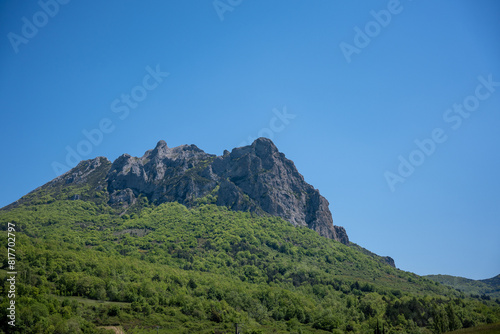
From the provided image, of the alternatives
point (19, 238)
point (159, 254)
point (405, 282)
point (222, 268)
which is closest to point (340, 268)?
point (405, 282)

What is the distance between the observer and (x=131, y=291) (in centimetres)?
11325

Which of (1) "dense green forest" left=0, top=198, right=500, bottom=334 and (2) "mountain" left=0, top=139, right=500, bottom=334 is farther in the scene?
(1) "dense green forest" left=0, top=198, right=500, bottom=334

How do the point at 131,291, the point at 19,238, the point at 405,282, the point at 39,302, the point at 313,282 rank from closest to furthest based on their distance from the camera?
the point at 39,302 < the point at 131,291 < the point at 19,238 < the point at 313,282 < the point at 405,282

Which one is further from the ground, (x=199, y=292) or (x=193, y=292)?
(x=199, y=292)

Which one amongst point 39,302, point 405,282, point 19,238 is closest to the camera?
point 39,302

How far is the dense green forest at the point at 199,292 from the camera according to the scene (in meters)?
92.8

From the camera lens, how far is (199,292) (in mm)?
128250

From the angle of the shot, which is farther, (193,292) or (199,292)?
(193,292)

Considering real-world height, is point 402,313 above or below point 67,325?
above

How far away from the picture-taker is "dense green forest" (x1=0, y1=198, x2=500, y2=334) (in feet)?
304

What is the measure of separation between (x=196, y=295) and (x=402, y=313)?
68.0 m

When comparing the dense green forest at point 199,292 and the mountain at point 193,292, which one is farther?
the dense green forest at point 199,292

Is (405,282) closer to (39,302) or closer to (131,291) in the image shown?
(131,291)

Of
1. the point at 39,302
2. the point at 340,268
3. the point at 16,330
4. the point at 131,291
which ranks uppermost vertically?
the point at 340,268
